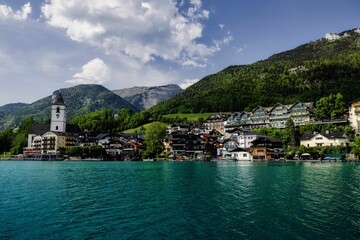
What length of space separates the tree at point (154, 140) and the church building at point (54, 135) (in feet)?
158

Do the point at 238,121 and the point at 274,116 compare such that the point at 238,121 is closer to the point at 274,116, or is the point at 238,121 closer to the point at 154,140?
the point at 274,116

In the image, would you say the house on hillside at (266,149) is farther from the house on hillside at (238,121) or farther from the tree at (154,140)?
the house on hillside at (238,121)

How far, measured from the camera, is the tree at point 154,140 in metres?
122

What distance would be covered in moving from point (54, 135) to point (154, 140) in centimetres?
5578

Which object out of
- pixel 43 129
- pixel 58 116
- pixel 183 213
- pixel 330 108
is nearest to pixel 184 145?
pixel 330 108

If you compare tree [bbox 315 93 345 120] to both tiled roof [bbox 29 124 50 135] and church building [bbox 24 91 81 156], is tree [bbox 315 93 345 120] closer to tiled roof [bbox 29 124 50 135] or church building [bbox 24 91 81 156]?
church building [bbox 24 91 81 156]

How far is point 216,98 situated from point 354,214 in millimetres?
175139

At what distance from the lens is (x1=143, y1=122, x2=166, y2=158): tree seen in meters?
122

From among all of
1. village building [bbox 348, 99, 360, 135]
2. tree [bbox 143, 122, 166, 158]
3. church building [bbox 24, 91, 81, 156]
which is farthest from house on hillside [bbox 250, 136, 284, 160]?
church building [bbox 24, 91, 81, 156]

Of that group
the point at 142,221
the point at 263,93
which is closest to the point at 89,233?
the point at 142,221

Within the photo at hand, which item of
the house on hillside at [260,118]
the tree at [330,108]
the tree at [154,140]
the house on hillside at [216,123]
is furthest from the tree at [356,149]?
the house on hillside at [216,123]

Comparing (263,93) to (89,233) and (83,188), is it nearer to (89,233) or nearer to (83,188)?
(83,188)

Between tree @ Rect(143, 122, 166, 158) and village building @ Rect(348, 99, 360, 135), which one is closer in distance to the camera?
village building @ Rect(348, 99, 360, 135)

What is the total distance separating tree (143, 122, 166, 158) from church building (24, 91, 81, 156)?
48108 mm
